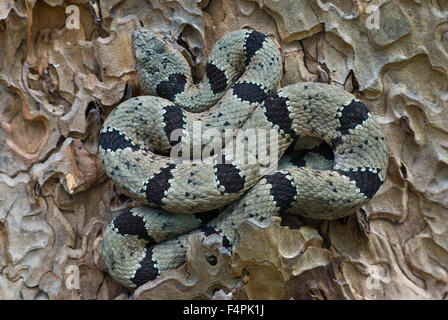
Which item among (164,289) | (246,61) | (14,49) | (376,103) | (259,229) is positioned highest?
(14,49)

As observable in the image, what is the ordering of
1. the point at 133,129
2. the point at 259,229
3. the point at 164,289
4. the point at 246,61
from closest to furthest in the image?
the point at 259,229 < the point at 164,289 < the point at 133,129 < the point at 246,61

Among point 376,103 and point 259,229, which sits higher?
point 376,103

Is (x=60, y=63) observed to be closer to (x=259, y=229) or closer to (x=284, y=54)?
(x=284, y=54)

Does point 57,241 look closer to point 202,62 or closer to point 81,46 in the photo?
point 81,46

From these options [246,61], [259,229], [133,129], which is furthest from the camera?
[246,61]

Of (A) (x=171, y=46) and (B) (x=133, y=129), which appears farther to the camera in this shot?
(A) (x=171, y=46)

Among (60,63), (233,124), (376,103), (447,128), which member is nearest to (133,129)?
(233,124)

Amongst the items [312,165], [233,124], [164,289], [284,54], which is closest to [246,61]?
[284,54]
